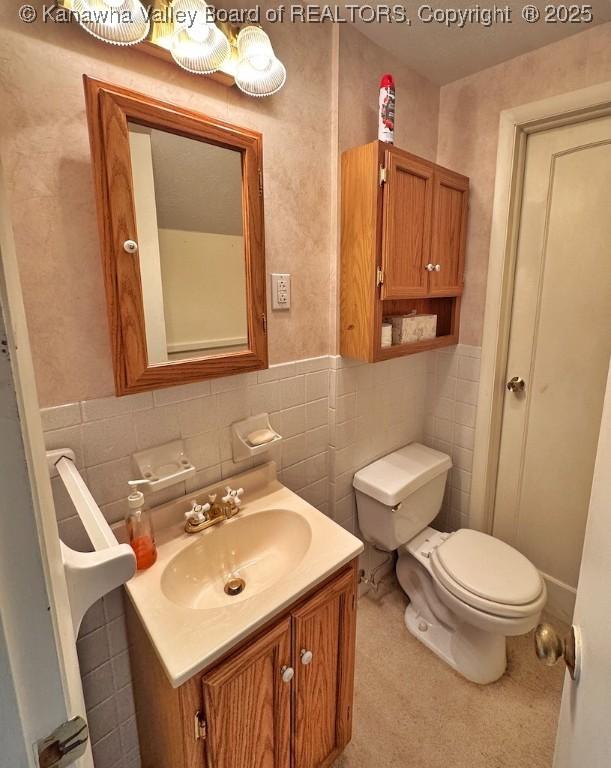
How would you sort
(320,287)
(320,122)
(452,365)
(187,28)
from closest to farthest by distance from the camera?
(187,28) < (320,122) < (320,287) < (452,365)

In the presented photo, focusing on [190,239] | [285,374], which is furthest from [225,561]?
[190,239]

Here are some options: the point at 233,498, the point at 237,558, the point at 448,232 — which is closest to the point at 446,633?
the point at 237,558

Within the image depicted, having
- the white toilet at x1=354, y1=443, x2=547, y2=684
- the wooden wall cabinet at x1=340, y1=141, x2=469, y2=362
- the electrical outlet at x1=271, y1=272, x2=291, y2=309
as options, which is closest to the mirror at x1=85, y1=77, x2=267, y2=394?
the electrical outlet at x1=271, y1=272, x2=291, y2=309

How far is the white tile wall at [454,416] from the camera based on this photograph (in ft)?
5.89

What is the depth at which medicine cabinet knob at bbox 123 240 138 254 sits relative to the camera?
34.4 inches

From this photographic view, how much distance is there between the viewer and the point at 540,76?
4.64ft

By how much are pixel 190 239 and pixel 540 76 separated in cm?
145

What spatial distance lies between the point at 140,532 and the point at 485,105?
1.98 metres

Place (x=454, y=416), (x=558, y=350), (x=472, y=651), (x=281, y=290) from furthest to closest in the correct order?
1. (x=454, y=416)
2. (x=558, y=350)
3. (x=472, y=651)
4. (x=281, y=290)

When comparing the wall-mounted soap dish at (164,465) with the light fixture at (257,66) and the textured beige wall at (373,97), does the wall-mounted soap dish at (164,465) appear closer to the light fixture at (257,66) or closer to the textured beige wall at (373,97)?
the light fixture at (257,66)

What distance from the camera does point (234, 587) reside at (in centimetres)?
108

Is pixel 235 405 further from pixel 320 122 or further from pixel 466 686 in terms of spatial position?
pixel 466 686

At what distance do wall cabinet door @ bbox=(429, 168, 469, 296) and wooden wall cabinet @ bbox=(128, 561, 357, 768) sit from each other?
3.75 ft

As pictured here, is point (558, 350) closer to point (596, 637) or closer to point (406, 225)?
point (406, 225)
